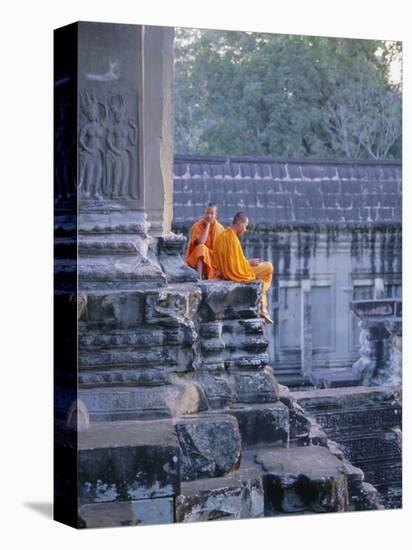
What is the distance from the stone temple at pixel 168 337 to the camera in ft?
46.6

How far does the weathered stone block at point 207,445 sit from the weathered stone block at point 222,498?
0.09 m

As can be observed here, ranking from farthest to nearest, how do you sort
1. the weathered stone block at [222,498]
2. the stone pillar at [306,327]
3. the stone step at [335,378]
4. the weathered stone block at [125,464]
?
1. the stone step at [335,378]
2. the stone pillar at [306,327]
3. the weathered stone block at [222,498]
4. the weathered stone block at [125,464]

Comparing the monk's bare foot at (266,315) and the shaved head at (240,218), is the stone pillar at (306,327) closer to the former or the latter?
the monk's bare foot at (266,315)

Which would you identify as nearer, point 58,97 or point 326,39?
point 58,97

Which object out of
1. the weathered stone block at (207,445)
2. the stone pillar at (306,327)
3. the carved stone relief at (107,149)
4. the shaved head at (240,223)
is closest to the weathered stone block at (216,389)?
the weathered stone block at (207,445)

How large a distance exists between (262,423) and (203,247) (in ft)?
5.43

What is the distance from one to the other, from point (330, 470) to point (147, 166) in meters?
3.20

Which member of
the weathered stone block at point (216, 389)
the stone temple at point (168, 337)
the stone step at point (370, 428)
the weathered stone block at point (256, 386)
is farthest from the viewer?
the stone step at point (370, 428)

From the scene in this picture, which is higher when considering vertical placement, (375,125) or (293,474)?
(375,125)

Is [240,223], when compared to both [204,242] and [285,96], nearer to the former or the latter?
[204,242]

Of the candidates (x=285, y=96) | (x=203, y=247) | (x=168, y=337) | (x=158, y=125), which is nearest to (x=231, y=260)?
(x=203, y=247)

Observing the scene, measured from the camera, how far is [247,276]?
15.2 metres

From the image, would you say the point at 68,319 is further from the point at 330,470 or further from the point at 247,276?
the point at 330,470

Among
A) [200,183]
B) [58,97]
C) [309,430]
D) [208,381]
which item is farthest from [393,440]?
[58,97]
